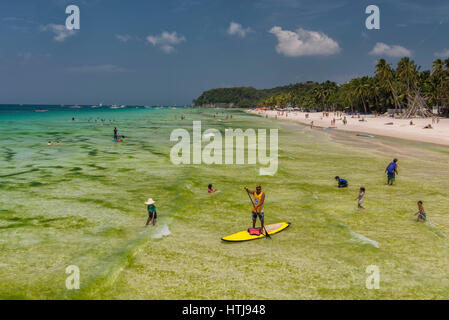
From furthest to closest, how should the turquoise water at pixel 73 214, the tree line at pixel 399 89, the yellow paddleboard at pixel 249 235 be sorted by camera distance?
1. the tree line at pixel 399 89
2. the yellow paddleboard at pixel 249 235
3. the turquoise water at pixel 73 214

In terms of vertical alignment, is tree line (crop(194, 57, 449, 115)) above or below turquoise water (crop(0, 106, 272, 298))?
above

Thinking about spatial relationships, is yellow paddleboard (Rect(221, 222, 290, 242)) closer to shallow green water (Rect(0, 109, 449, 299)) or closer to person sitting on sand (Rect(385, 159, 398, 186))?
shallow green water (Rect(0, 109, 449, 299))

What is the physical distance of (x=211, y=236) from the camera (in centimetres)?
1492

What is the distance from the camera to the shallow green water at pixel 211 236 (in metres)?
10.9

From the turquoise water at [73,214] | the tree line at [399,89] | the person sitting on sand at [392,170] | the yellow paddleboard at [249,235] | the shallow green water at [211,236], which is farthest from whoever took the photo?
the tree line at [399,89]

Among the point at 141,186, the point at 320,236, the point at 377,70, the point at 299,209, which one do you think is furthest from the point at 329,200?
the point at 377,70

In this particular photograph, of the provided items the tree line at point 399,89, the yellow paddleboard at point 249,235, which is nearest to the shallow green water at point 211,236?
the yellow paddleboard at point 249,235

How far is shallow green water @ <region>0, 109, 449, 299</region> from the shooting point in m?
10.9

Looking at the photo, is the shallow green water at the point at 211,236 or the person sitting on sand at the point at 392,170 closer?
the shallow green water at the point at 211,236

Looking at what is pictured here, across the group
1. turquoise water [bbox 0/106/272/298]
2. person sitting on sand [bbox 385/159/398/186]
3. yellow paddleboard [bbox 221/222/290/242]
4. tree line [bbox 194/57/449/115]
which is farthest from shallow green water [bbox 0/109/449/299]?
tree line [bbox 194/57/449/115]

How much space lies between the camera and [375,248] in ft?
44.3

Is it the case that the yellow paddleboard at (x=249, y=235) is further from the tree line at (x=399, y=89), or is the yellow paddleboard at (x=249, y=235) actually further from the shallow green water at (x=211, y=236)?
the tree line at (x=399, y=89)
